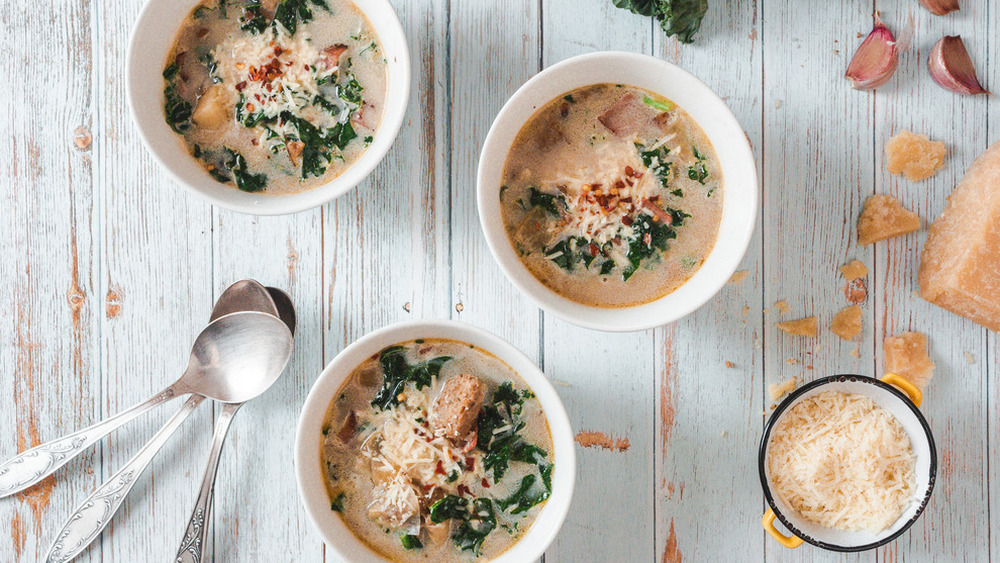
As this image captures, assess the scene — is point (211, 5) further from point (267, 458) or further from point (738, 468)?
point (738, 468)

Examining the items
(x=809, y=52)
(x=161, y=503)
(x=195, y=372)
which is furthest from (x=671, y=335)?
(x=161, y=503)

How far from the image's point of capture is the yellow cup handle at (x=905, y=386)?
1.95m

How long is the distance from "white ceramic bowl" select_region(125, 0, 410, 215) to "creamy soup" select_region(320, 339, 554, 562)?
45 centimetres

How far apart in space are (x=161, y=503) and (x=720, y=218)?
1738 millimetres

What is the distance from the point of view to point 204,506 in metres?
2.04

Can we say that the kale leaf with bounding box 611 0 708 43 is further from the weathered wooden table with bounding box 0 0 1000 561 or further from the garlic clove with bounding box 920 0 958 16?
the garlic clove with bounding box 920 0 958 16

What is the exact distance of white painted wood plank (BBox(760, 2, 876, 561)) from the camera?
6.97 ft

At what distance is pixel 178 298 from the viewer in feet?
7.05

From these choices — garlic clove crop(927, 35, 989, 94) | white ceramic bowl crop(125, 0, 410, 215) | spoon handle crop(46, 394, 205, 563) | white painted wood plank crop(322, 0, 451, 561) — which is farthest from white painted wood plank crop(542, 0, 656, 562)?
spoon handle crop(46, 394, 205, 563)

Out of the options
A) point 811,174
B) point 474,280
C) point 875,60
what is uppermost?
point 875,60

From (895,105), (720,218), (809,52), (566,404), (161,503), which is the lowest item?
(161,503)

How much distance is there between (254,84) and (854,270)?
1.73m

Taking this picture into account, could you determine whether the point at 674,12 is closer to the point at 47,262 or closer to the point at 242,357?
the point at 242,357

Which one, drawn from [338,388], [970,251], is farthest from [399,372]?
[970,251]
